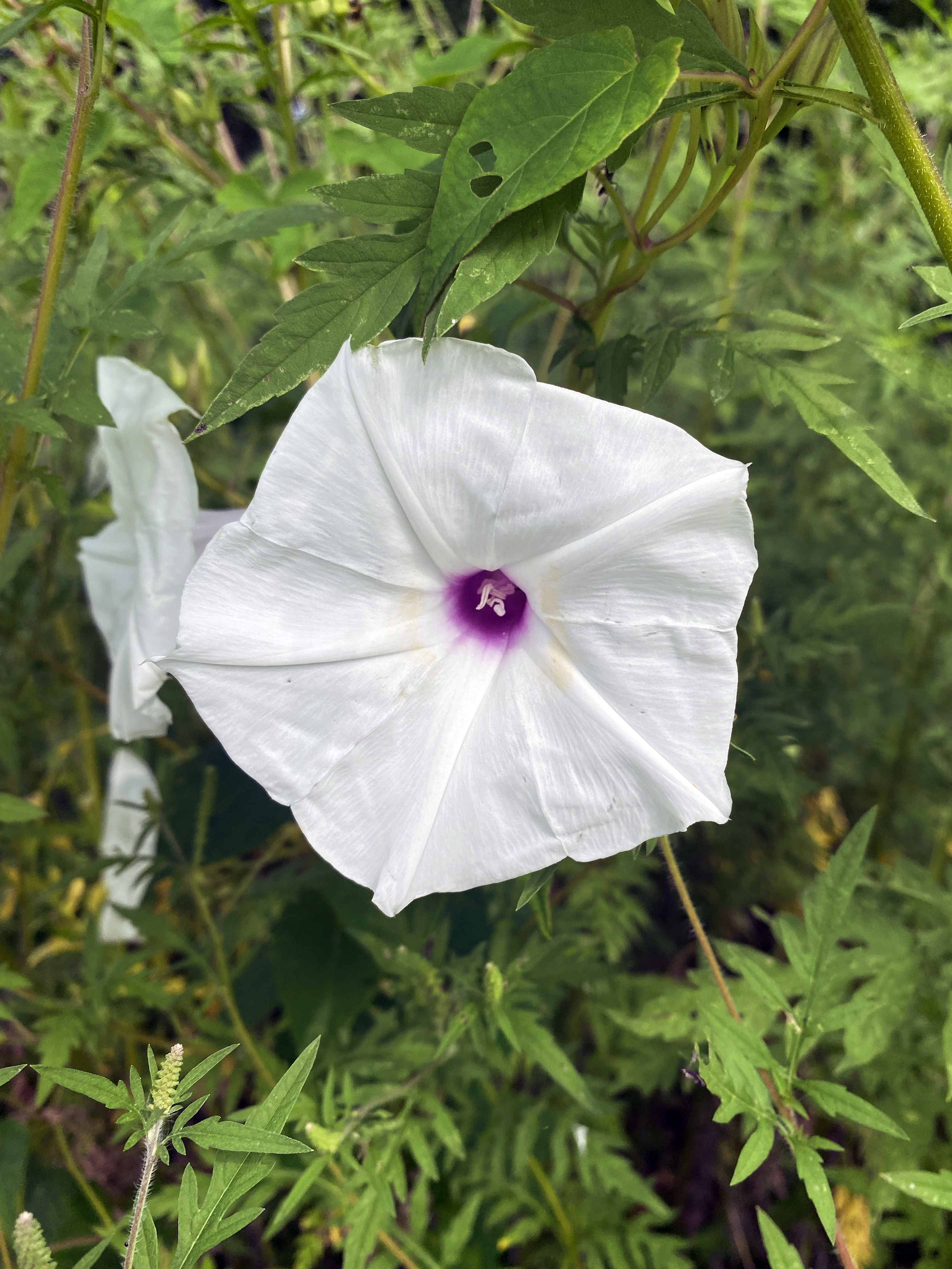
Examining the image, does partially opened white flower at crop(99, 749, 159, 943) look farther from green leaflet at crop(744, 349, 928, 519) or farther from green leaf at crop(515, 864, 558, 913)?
green leaflet at crop(744, 349, 928, 519)

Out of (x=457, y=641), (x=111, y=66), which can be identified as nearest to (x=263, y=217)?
(x=111, y=66)

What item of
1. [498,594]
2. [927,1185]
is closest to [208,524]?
[498,594]

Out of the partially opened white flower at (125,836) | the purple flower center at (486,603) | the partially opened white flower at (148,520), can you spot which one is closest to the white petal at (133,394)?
the partially opened white flower at (148,520)

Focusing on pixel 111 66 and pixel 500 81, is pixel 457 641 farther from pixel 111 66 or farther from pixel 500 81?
pixel 111 66

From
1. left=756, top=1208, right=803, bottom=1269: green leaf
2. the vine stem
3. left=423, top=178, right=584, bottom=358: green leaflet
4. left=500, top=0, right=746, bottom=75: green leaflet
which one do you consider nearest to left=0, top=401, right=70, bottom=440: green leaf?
the vine stem

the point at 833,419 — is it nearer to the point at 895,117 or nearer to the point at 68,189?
the point at 895,117

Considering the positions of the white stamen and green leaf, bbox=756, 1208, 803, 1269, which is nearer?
green leaf, bbox=756, 1208, 803, 1269
